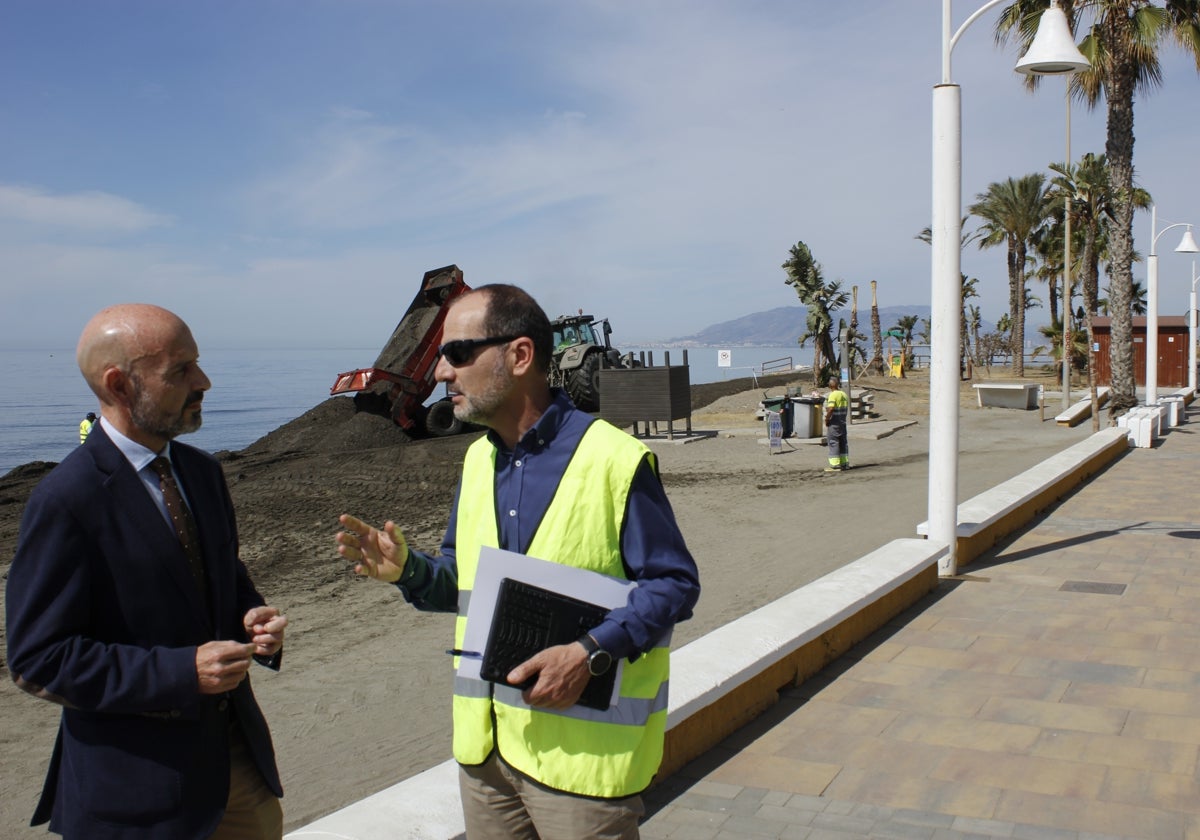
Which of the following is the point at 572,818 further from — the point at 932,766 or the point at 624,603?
the point at 932,766

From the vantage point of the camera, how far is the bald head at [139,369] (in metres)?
2.28

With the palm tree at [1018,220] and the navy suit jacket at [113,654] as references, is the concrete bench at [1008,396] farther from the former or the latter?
the navy suit jacket at [113,654]

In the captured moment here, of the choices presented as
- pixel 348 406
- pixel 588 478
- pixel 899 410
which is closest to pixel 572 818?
pixel 588 478

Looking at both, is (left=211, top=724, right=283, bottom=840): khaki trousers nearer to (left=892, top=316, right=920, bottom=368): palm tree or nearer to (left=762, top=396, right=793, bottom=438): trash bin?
(left=762, top=396, right=793, bottom=438): trash bin

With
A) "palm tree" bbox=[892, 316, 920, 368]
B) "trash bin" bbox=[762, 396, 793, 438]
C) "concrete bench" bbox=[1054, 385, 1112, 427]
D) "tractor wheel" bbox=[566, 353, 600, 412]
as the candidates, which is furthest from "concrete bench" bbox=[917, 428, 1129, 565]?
"palm tree" bbox=[892, 316, 920, 368]

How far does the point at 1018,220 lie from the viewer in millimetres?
47281

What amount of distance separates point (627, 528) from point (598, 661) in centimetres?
30

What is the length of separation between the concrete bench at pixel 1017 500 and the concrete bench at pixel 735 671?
159 centimetres

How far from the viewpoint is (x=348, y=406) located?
86.8 feet

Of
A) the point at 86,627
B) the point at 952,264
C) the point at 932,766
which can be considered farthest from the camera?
the point at 952,264

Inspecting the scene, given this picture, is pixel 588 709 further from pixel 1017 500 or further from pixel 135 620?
pixel 1017 500

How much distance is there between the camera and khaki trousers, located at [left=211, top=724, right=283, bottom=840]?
243 centimetres

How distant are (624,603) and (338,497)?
14126mm

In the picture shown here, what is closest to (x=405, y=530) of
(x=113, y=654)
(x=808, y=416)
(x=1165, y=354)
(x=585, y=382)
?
(x=113, y=654)
